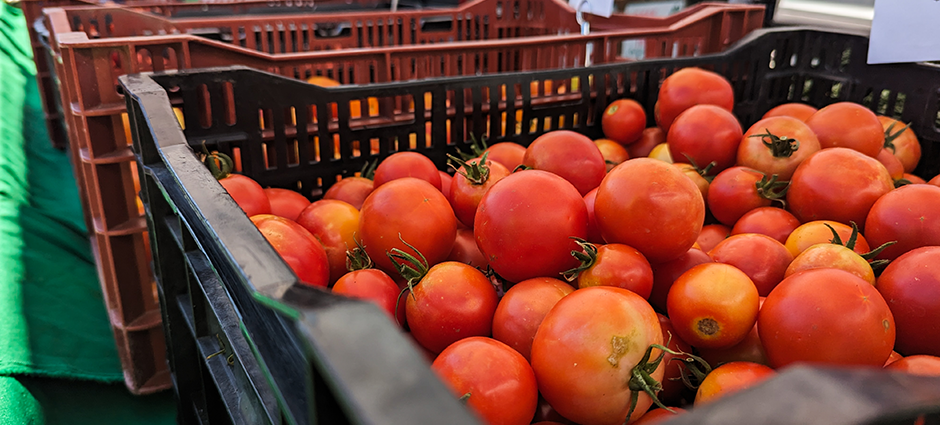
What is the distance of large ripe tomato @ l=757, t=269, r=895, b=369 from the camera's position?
2.43 ft

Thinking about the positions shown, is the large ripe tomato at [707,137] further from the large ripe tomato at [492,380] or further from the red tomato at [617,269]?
the large ripe tomato at [492,380]

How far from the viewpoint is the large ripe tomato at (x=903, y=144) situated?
1.44 metres

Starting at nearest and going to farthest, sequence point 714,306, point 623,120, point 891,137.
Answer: point 714,306
point 891,137
point 623,120

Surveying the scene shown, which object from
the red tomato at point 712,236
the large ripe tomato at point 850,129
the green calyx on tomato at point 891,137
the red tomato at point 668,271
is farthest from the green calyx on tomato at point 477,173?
the green calyx on tomato at point 891,137

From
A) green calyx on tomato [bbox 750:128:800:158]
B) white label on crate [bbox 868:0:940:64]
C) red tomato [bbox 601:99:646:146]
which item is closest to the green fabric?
red tomato [bbox 601:99:646:146]

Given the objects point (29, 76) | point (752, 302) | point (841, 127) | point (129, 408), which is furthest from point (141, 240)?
point (29, 76)

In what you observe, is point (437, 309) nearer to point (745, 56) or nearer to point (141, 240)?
point (141, 240)

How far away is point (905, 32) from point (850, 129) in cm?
37

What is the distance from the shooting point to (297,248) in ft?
3.00

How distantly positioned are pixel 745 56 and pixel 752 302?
1.12 meters

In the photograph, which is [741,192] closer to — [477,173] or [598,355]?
[477,173]

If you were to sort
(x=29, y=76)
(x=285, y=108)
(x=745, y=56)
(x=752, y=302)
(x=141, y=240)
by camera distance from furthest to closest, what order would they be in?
1. (x=29, y=76)
2. (x=745, y=56)
3. (x=141, y=240)
4. (x=285, y=108)
5. (x=752, y=302)

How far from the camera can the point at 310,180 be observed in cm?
132

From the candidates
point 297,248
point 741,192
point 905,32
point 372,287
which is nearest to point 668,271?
point 741,192
